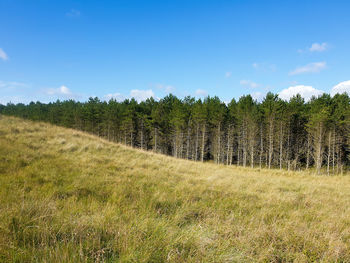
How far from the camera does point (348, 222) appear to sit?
3.96 m

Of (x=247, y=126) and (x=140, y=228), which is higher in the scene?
(x=247, y=126)

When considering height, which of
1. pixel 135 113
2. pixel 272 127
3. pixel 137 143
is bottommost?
pixel 137 143

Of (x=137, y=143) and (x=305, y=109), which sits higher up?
(x=305, y=109)

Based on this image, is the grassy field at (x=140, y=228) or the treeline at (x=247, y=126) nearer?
the grassy field at (x=140, y=228)

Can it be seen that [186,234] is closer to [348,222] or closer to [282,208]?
[282,208]

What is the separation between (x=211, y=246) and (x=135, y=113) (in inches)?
1634

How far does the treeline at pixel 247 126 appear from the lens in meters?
29.3

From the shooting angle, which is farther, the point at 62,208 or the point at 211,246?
the point at 62,208

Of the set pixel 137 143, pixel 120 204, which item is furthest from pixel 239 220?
pixel 137 143

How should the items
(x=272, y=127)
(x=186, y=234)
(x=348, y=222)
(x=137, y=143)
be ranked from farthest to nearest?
(x=137, y=143)
(x=272, y=127)
(x=348, y=222)
(x=186, y=234)

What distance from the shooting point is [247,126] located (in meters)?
35.0

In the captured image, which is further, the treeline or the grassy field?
the treeline

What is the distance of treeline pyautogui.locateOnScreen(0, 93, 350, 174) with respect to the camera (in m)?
29.3

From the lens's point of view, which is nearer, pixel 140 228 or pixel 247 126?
pixel 140 228
